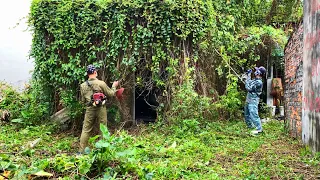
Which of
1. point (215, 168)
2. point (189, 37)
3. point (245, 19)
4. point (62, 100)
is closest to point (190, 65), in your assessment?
point (189, 37)

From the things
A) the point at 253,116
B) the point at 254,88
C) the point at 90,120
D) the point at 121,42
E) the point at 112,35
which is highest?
the point at 112,35

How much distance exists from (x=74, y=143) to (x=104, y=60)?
243cm

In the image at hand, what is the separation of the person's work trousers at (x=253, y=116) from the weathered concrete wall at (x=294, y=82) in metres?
0.75

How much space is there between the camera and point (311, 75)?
541cm

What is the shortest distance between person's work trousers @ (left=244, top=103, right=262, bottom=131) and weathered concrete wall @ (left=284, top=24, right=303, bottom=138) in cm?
75

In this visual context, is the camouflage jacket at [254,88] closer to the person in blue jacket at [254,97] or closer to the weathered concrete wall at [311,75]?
the person in blue jacket at [254,97]

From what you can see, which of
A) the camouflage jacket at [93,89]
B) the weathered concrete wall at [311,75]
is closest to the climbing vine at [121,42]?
the camouflage jacket at [93,89]

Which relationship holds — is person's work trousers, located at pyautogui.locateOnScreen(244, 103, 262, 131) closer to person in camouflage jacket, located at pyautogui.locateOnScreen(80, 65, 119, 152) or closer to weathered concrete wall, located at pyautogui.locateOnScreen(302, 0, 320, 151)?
weathered concrete wall, located at pyautogui.locateOnScreen(302, 0, 320, 151)

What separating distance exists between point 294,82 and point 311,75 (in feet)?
5.29

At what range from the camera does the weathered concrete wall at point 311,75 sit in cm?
510

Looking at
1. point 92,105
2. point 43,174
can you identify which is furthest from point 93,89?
point 43,174

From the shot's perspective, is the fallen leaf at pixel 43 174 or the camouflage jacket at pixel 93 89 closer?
the fallen leaf at pixel 43 174

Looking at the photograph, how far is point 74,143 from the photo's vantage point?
714cm

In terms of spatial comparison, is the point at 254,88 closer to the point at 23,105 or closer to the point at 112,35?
the point at 112,35
